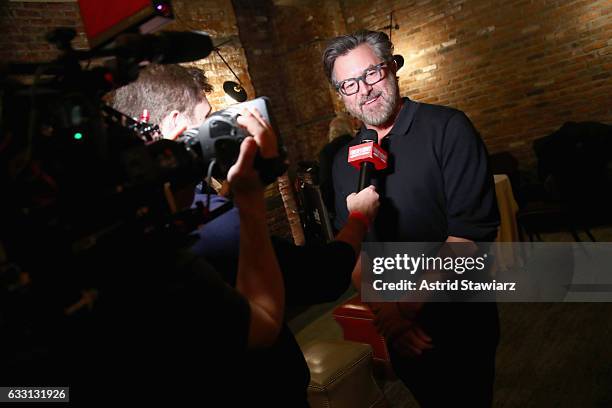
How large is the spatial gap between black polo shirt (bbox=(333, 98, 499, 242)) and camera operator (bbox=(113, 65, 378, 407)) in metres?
0.20

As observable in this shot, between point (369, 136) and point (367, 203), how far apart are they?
0.29 metres

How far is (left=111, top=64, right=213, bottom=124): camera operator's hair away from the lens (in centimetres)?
109

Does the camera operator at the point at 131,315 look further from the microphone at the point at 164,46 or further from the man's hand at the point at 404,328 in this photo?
the man's hand at the point at 404,328

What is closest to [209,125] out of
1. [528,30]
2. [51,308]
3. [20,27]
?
[51,308]

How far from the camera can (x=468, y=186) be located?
1280 mm

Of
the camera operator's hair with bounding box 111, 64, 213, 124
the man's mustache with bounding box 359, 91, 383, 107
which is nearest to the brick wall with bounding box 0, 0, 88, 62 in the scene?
the camera operator's hair with bounding box 111, 64, 213, 124

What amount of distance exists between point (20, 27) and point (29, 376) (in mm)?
3841

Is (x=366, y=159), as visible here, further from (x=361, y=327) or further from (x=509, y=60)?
(x=509, y=60)

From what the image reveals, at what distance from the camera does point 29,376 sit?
0.68 m

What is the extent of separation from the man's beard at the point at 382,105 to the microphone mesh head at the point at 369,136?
31 millimetres

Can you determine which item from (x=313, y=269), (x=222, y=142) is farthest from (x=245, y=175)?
(x=313, y=269)

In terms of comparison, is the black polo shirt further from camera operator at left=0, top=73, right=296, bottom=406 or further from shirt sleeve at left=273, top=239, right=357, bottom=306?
camera operator at left=0, top=73, right=296, bottom=406

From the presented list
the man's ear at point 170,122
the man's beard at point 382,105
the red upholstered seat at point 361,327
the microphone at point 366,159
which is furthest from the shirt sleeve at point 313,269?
the red upholstered seat at point 361,327

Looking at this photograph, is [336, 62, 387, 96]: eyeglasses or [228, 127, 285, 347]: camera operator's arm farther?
[336, 62, 387, 96]: eyeglasses
